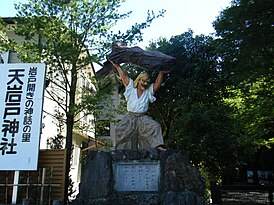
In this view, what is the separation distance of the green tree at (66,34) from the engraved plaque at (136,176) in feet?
11.6

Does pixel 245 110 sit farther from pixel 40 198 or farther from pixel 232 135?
pixel 40 198

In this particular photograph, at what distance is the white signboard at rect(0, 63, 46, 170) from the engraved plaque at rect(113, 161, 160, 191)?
2.85 m

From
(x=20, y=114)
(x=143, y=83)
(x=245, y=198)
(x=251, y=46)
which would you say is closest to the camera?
(x=143, y=83)

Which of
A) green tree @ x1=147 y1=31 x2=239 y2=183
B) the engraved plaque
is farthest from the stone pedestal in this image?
green tree @ x1=147 y1=31 x2=239 y2=183

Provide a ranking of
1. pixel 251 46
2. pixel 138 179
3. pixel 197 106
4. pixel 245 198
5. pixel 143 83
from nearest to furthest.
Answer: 1. pixel 138 179
2. pixel 143 83
3. pixel 251 46
4. pixel 197 106
5. pixel 245 198

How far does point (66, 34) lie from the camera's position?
31.1 feet

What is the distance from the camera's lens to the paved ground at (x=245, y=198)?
11.2 m

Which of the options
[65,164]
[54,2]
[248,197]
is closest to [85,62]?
[54,2]

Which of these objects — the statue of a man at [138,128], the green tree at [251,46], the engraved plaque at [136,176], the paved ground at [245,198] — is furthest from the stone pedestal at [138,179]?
the paved ground at [245,198]

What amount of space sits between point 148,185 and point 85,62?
16.2ft

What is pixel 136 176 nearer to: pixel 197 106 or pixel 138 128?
pixel 138 128

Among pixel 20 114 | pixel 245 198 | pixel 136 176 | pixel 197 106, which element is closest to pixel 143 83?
pixel 136 176

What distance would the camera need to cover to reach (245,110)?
Answer: 11633 mm

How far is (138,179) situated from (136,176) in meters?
0.07
